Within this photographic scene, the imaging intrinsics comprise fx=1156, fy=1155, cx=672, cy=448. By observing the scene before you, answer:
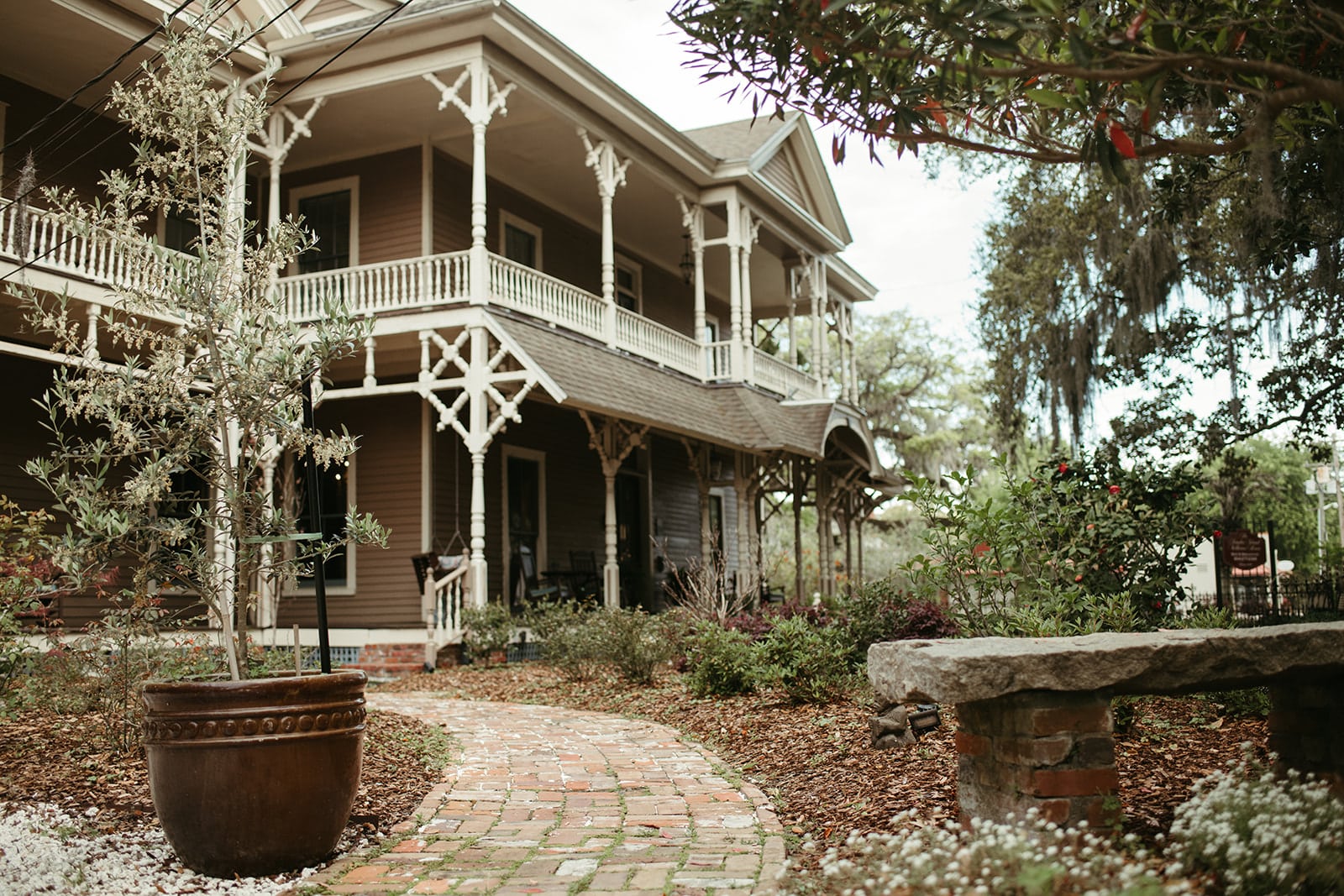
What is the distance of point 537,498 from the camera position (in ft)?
55.4

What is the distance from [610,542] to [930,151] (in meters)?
8.58

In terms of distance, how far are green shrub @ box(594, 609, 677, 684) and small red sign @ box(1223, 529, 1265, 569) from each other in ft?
25.2

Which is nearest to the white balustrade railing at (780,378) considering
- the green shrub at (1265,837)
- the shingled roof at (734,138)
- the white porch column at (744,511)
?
the white porch column at (744,511)

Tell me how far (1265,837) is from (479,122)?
11099mm

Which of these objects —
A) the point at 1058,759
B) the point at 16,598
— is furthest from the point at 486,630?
the point at 1058,759

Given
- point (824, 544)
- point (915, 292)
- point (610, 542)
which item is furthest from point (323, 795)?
point (915, 292)

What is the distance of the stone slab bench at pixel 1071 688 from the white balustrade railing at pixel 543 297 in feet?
31.8

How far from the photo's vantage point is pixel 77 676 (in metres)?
6.78

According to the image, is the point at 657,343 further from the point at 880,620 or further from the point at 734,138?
the point at 880,620

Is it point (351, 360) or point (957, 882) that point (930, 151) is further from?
point (957, 882)

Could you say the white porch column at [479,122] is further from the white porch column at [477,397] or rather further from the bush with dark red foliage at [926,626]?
the bush with dark red foliage at [926,626]

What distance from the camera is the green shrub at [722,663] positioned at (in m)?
8.51

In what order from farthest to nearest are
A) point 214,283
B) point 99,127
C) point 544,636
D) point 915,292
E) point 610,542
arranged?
1. point 915,292
2. point 610,542
3. point 99,127
4. point 544,636
5. point 214,283

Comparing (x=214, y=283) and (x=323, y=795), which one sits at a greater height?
(x=214, y=283)
